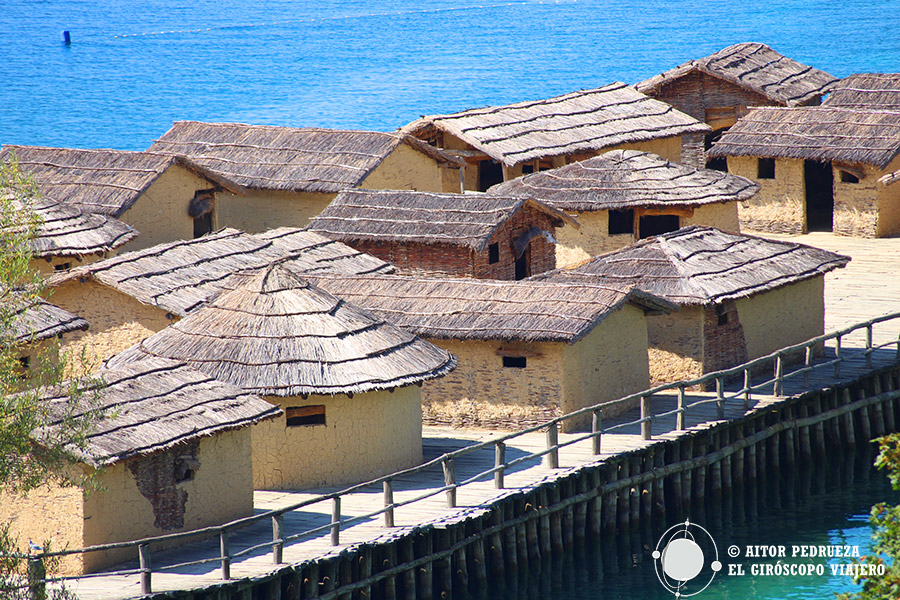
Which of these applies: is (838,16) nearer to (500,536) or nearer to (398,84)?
(398,84)

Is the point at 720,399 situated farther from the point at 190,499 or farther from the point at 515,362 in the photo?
the point at 190,499

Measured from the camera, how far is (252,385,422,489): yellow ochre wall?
85.8 ft

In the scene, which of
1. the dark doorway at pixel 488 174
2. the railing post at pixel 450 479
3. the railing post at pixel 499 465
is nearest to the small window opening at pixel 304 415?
the railing post at pixel 450 479

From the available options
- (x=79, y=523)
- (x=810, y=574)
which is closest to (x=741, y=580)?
(x=810, y=574)

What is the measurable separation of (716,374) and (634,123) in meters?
22.1

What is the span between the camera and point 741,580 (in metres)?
27.0

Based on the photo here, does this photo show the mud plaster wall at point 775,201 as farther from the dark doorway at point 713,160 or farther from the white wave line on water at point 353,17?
the white wave line on water at point 353,17

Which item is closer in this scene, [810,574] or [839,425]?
[810,574]

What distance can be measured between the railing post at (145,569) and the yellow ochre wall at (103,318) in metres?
10.7

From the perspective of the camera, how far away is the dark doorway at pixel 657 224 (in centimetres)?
4203

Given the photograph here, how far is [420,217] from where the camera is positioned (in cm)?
3716

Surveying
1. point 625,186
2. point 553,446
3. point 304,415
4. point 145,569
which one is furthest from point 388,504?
point 625,186

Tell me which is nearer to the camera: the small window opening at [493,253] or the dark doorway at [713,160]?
the small window opening at [493,253]

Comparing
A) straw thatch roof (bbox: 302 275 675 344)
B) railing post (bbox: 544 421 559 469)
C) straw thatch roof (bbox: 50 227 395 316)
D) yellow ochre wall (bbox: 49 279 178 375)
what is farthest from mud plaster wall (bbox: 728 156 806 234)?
yellow ochre wall (bbox: 49 279 178 375)
